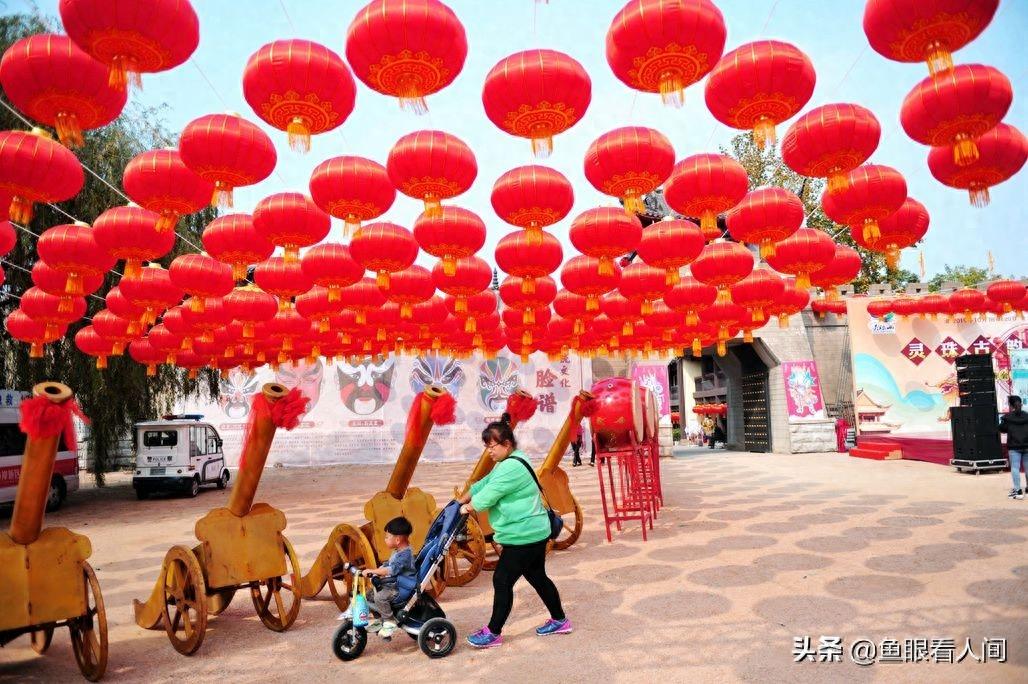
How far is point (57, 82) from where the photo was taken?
4168 mm

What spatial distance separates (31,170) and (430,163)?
333 centimetres

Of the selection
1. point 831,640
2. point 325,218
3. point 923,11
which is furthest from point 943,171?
point 325,218

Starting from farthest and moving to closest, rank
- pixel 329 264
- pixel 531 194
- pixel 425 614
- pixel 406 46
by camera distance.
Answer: pixel 329 264, pixel 531 194, pixel 425 614, pixel 406 46

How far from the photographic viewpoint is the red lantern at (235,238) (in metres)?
6.96

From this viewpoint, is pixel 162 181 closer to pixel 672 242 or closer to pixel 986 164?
pixel 672 242

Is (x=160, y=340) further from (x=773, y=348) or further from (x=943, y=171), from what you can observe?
(x=773, y=348)

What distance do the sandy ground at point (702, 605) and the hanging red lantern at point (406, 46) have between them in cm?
409

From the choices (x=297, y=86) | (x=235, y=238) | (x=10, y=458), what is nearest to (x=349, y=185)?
(x=297, y=86)

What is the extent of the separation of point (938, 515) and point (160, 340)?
13951 millimetres

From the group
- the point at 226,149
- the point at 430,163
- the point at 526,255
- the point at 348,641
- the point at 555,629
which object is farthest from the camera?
the point at 526,255

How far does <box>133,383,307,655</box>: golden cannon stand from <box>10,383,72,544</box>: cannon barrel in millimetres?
949

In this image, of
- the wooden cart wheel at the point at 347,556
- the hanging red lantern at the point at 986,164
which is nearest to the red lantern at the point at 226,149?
the wooden cart wheel at the point at 347,556

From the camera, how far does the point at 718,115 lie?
471 centimetres

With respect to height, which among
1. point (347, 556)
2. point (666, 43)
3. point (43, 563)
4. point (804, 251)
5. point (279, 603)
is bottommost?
point (279, 603)
